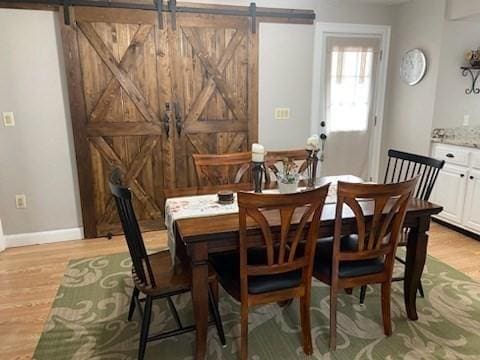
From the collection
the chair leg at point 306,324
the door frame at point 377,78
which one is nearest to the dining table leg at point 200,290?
the chair leg at point 306,324

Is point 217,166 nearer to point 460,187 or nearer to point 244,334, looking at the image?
point 244,334

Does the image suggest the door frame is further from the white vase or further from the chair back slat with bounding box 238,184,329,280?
the chair back slat with bounding box 238,184,329,280

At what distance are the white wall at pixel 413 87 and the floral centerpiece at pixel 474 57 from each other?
1.04 ft

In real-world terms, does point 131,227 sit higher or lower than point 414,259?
higher

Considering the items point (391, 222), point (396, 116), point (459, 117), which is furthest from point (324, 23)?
point (391, 222)

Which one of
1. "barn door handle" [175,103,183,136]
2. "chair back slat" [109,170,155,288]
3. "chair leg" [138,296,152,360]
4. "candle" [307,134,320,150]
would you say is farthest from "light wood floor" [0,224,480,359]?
"candle" [307,134,320,150]

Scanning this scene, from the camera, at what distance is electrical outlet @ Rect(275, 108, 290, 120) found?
404 cm

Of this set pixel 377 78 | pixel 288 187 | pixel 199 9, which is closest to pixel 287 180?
pixel 288 187

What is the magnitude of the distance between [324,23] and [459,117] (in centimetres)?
184

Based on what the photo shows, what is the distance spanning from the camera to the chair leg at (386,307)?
2107 mm

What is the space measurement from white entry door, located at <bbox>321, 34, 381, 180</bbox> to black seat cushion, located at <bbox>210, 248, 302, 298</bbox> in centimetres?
276

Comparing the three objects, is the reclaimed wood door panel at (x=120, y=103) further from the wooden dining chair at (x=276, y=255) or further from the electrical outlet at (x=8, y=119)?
the wooden dining chair at (x=276, y=255)

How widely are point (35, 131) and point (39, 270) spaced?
127 cm

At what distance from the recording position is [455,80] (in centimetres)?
395
